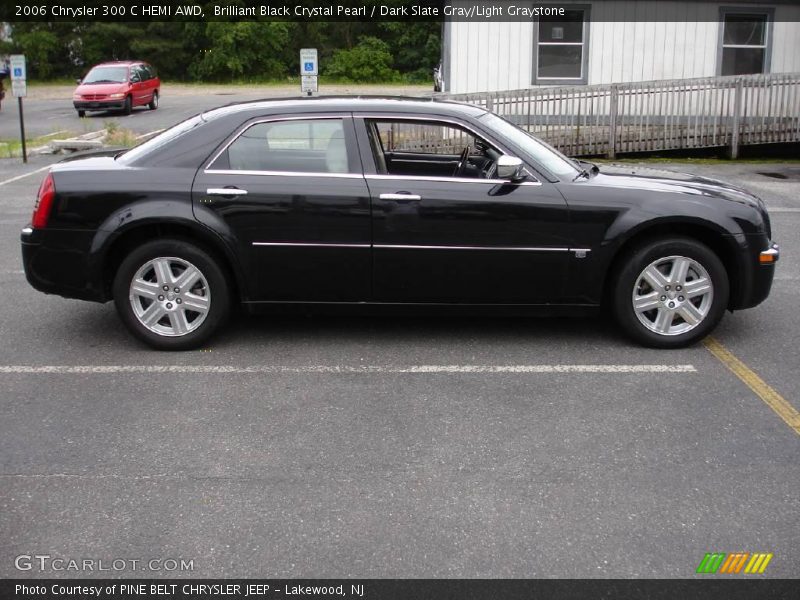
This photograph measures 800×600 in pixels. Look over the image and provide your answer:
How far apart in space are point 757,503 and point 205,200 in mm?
3689

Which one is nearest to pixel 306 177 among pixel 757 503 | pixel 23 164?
pixel 757 503

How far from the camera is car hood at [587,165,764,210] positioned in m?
6.30

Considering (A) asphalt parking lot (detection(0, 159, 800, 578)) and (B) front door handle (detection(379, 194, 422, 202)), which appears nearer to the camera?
(A) asphalt parking lot (detection(0, 159, 800, 578))

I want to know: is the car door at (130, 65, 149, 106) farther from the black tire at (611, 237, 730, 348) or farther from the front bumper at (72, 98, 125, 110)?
the black tire at (611, 237, 730, 348)

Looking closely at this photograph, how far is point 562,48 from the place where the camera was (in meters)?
18.1

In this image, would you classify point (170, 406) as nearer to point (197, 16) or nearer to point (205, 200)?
point (205, 200)

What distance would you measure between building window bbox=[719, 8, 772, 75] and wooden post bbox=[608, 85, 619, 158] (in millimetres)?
3006

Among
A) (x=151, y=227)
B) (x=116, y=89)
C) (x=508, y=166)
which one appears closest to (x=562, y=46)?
(x=508, y=166)

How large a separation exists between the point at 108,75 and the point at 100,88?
1.35m

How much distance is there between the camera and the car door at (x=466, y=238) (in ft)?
20.1

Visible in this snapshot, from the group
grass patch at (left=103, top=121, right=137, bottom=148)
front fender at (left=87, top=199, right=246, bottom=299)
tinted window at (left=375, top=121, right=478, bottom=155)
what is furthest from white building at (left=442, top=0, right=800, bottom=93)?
front fender at (left=87, top=199, right=246, bottom=299)

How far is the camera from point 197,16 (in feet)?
185
